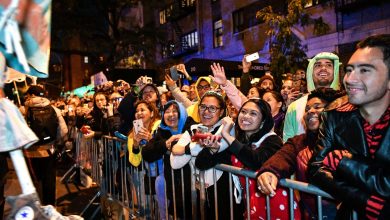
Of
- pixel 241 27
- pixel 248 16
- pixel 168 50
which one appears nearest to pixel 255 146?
pixel 248 16

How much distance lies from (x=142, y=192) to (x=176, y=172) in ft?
3.15

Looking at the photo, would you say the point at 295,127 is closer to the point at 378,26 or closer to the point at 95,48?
the point at 378,26

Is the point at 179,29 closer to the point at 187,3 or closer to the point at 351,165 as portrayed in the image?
the point at 187,3

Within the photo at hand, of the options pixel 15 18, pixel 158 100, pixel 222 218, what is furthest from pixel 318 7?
pixel 15 18

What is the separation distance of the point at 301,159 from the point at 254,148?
59 centimetres

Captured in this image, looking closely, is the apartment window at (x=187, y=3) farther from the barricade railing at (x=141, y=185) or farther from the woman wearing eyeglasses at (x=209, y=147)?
the woman wearing eyeglasses at (x=209, y=147)

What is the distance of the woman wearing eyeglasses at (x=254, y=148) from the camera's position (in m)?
3.37

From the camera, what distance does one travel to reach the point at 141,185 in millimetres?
5176

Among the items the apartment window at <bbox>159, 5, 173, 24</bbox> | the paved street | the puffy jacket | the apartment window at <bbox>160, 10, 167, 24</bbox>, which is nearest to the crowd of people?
the puffy jacket

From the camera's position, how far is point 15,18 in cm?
204

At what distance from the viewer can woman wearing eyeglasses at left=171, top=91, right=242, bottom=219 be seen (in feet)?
12.2

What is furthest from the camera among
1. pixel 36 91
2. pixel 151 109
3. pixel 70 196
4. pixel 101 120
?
pixel 70 196

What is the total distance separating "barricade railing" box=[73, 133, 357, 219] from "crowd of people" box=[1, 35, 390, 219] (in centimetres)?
6

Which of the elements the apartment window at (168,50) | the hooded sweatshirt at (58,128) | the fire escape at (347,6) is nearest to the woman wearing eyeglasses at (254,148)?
the hooded sweatshirt at (58,128)
